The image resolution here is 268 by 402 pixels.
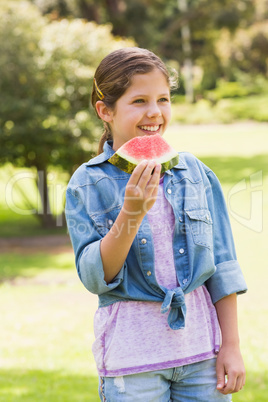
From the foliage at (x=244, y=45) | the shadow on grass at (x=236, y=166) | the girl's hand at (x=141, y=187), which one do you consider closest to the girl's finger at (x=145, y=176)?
Result: the girl's hand at (x=141, y=187)

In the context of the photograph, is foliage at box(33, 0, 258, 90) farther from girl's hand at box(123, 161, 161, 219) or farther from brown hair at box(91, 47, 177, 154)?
girl's hand at box(123, 161, 161, 219)

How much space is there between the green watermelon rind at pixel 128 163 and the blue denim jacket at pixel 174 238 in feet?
0.23

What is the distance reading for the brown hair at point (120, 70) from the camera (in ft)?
7.27

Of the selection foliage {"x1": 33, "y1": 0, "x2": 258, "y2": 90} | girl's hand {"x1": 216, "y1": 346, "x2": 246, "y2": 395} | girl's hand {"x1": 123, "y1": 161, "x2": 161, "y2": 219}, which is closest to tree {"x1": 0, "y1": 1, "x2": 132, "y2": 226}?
foliage {"x1": 33, "y1": 0, "x2": 258, "y2": 90}

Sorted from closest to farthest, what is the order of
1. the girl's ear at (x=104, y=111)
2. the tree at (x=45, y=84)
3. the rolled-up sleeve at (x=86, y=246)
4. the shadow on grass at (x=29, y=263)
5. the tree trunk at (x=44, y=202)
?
1. the rolled-up sleeve at (x=86, y=246)
2. the girl's ear at (x=104, y=111)
3. the shadow on grass at (x=29, y=263)
4. the tree at (x=45, y=84)
5. the tree trunk at (x=44, y=202)

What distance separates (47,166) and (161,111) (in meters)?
10.5

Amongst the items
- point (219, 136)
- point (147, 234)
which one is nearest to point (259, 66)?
point (219, 136)

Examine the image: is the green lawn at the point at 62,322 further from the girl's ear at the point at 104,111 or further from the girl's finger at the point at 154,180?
the girl's finger at the point at 154,180

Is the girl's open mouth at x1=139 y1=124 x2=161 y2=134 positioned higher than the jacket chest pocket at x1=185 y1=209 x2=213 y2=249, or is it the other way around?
the girl's open mouth at x1=139 y1=124 x2=161 y2=134

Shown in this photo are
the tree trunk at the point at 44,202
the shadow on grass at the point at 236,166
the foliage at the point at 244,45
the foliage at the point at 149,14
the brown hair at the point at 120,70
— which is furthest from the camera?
the foliage at the point at 244,45

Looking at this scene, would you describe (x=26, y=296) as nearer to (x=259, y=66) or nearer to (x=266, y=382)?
(x=266, y=382)

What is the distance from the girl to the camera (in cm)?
207

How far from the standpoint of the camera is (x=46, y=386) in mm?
4809

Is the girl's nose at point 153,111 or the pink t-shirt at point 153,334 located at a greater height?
the girl's nose at point 153,111
